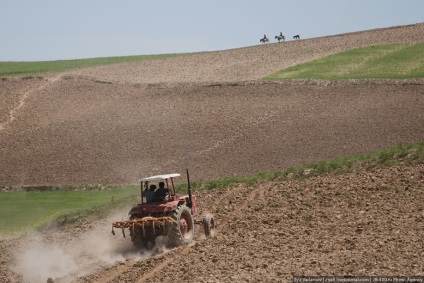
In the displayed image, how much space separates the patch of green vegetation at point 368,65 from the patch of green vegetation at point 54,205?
834 inches

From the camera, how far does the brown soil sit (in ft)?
63.0


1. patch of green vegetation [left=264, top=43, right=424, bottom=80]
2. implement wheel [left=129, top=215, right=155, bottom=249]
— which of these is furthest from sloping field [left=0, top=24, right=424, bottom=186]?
implement wheel [left=129, top=215, right=155, bottom=249]

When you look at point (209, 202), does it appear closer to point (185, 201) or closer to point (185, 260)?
point (185, 201)

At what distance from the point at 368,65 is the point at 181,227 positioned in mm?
36987

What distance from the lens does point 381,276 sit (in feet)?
50.4

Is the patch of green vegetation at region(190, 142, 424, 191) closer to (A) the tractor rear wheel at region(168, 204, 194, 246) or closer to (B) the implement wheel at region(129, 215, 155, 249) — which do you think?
(A) the tractor rear wheel at region(168, 204, 194, 246)

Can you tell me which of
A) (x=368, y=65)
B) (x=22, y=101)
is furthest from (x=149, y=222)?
(x=368, y=65)

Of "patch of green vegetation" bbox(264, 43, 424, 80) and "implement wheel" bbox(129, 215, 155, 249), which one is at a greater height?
"patch of green vegetation" bbox(264, 43, 424, 80)

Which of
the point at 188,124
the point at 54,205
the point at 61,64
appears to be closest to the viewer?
the point at 54,205

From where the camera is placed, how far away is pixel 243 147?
4050 cm

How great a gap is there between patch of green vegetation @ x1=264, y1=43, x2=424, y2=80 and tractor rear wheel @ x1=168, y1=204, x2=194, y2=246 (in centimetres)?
2869

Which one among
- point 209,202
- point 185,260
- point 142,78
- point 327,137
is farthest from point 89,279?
point 142,78

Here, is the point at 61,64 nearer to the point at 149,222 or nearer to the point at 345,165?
the point at 345,165

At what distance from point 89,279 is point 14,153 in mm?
26918
